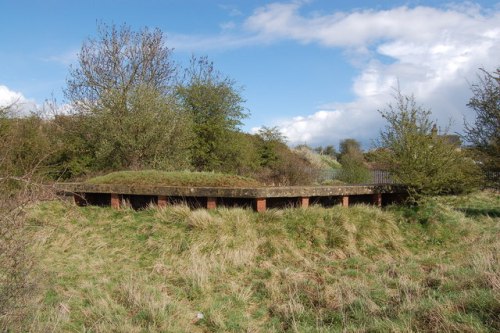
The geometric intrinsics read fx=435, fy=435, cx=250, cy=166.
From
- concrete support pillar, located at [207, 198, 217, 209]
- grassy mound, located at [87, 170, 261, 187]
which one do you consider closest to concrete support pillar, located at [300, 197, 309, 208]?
grassy mound, located at [87, 170, 261, 187]

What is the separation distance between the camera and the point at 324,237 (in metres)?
8.30

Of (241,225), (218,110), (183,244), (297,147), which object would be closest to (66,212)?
(183,244)

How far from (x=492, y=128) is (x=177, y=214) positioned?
1121 cm

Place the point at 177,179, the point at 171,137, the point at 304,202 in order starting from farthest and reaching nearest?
the point at 171,137, the point at 177,179, the point at 304,202

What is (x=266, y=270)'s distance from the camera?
694 cm

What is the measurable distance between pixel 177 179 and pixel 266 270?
354 centimetres

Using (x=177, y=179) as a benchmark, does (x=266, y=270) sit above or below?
below

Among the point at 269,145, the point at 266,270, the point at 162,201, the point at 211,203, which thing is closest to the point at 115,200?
the point at 162,201

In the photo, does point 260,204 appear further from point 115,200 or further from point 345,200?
point 115,200

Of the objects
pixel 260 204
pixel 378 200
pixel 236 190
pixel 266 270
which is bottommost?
pixel 266 270

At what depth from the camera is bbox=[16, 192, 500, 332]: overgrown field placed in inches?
→ 191

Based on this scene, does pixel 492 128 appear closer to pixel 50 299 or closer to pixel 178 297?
pixel 178 297

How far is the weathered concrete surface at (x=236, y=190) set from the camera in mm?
8695

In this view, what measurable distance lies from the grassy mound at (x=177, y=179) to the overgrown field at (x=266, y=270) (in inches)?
32.0
